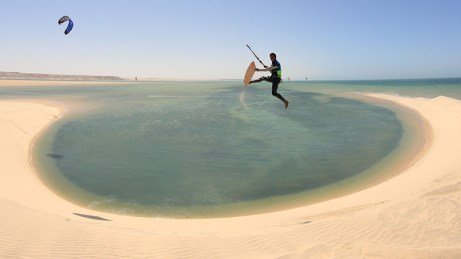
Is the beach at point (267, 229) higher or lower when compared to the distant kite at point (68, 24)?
lower

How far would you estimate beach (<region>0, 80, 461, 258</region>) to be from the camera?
8.09 metres

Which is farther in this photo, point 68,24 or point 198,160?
point 68,24

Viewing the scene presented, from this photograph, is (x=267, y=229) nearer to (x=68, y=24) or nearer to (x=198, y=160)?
(x=198, y=160)

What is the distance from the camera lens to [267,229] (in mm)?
9922

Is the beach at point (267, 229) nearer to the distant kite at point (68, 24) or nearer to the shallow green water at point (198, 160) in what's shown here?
the shallow green water at point (198, 160)

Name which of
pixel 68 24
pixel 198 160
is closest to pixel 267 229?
pixel 198 160

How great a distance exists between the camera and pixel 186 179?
16.3 m

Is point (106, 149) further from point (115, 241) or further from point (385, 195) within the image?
point (385, 195)

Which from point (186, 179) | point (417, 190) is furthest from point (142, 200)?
point (417, 190)

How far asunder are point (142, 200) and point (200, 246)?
617cm

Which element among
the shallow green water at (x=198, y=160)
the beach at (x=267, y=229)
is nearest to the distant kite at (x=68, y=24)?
the shallow green water at (x=198, y=160)

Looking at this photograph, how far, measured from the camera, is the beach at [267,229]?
8.09m

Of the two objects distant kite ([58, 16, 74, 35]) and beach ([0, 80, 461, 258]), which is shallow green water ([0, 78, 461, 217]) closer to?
beach ([0, 80, 461, 258])

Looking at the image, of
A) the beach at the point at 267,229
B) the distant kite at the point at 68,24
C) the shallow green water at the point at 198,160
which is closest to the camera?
the beach at the point at 267,229
